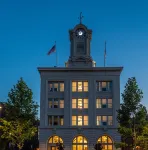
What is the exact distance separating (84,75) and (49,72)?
8.04 m

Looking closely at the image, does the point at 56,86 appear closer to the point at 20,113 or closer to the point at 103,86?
the point at 103,86

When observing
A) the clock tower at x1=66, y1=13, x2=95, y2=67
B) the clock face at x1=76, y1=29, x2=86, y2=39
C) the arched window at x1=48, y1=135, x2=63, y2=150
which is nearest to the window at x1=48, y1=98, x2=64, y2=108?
the arched window at x1=48, y1=135, x2=63, y2=150

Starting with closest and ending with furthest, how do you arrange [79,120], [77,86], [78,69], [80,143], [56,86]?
[80,143] < [79,120] < [78,69] < [77,86] < [56,86]

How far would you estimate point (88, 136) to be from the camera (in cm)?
8550

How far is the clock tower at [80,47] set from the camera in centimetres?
8956

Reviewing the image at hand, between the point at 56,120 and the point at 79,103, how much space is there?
6.45 metres

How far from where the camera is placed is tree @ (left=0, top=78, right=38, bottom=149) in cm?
7306

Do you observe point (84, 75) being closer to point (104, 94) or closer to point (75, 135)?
point (104, 94)

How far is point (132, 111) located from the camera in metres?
64.0

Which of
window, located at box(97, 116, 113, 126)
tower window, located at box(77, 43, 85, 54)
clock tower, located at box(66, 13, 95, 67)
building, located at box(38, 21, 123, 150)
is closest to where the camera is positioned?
building, located at box(38, 21, 123, 150)

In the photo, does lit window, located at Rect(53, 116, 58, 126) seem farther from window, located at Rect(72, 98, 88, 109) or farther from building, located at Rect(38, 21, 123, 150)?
window, located at Rect(72, 98, 88, 109)

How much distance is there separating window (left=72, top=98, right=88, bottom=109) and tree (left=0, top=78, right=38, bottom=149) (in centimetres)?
1546

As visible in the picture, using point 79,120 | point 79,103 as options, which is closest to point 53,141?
point 79,120

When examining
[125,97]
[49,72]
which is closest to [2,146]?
[49,72]
